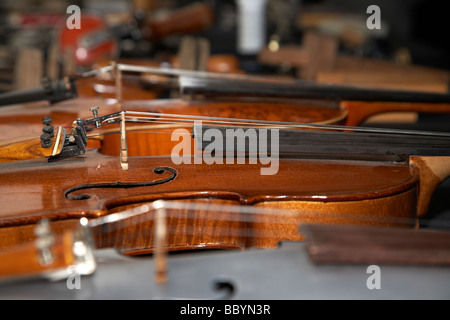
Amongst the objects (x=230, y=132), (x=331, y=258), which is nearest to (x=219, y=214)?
(x=230, y=132)

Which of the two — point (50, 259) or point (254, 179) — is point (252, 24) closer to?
point (254, 179)

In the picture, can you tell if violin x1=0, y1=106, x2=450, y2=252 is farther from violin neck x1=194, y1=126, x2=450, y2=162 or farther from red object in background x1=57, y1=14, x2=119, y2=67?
red object in background x1=57, y1=14, x2=119, y2=67

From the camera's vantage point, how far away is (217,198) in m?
1.11

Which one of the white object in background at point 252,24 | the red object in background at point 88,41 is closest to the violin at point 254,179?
the red object in background at point 88,41

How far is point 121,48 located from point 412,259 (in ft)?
10.9

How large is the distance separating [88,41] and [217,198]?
8.19 ft

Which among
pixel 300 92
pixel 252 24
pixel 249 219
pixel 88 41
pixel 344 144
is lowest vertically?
pixel 249 219

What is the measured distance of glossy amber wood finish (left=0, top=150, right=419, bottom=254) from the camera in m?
1.04

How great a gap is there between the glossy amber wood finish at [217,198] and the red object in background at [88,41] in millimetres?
2141

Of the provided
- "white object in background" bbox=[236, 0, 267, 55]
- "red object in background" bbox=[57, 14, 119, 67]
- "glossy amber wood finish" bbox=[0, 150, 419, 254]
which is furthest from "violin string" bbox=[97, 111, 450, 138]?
"white object in background" bbox=[236, 0, 267, 55]

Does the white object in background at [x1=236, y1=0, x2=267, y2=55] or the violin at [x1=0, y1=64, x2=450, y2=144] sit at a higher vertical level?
the white object in background at [x1=236, y1=0, x2=267, y2=55]

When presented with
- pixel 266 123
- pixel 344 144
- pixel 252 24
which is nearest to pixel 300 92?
pixel 266 123

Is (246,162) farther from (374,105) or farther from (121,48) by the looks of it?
(121,48)

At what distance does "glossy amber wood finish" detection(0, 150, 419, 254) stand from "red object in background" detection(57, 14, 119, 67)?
214 centimetres
